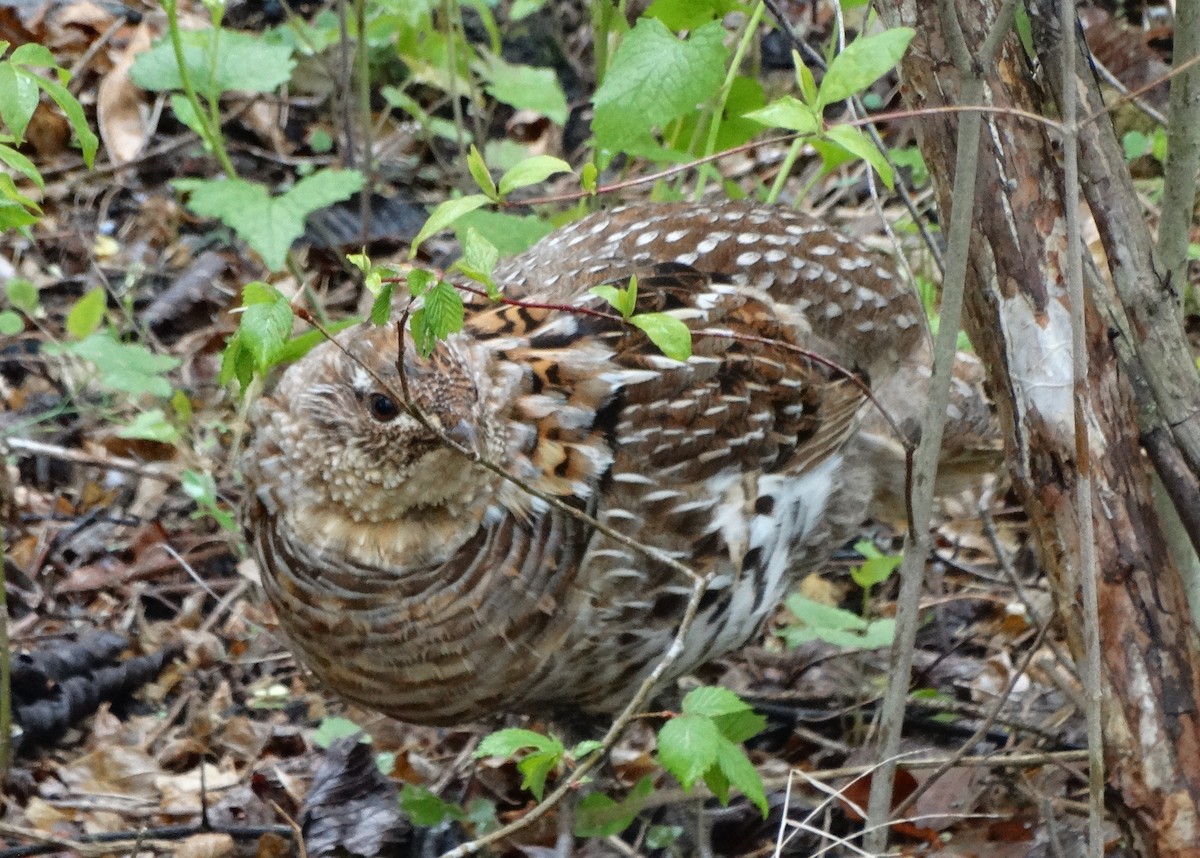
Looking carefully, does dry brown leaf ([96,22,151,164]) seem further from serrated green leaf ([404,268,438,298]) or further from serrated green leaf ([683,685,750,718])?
serrated green leaf ([683,685,750,718])

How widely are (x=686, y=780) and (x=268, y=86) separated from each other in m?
2.64

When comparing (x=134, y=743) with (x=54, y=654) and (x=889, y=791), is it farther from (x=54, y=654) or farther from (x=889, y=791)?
(x=889, y=791)

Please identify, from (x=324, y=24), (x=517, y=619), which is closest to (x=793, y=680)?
(x=517, y=619)

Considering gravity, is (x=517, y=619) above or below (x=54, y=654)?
above

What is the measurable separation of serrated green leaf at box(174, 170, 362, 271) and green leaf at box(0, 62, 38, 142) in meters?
1.36

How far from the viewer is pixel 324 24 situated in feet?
21.4

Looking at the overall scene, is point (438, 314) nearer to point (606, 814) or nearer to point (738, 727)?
point (738, 727)

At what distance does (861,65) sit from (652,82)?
1081 millimetres

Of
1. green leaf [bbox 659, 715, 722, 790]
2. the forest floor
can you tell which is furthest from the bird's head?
green leaf [bbox 659, 715, 722, 790]

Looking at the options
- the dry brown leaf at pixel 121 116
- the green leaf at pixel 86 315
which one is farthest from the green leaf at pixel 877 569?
the dry brown leaf at pixel 121 116

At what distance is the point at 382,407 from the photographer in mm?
2793

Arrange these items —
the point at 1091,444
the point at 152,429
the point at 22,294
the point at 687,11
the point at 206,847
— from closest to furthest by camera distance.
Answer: the point at 1091,444 < the point at 206,847 < the point at 687,11 < the point at 152,429 < the point at 22,294

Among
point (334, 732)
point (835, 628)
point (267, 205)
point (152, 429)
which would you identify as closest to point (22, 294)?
point (152, 429)

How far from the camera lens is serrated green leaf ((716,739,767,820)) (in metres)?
2.18
